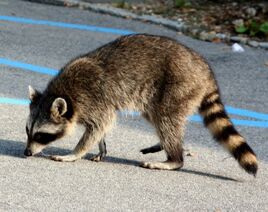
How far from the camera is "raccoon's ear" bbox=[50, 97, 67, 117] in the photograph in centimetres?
687

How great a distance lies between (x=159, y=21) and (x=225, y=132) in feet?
18.4

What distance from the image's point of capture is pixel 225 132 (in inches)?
271

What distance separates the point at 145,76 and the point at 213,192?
1132 mm

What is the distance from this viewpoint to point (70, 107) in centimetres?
699

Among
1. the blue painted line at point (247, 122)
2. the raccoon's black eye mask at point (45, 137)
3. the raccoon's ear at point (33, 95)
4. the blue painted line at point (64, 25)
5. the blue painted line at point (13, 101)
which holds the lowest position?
the blue painted line at point (64, 25)

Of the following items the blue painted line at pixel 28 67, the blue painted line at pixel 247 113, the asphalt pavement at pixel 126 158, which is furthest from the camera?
the blue painted line at pixel 28 67

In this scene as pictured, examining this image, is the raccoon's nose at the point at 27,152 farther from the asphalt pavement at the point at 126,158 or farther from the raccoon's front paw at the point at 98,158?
the raccoon's front paw at the point at 98,158

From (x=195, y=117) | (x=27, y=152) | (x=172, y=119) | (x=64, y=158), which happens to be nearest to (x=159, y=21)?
(x=195, y=117)

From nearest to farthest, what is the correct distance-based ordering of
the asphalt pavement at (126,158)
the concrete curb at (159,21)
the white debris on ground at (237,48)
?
the asphalt pavement at (126,158) → the white debris on ground at (237,48) → the concrete curb at (159,21)

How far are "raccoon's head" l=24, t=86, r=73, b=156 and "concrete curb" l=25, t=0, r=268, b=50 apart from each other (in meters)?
4.84

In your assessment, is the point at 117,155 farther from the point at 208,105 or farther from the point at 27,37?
the point at 27,37

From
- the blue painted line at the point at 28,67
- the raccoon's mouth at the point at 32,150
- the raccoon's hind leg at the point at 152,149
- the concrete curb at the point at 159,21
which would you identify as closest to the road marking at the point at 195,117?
the blue painted line at the point at 28,67

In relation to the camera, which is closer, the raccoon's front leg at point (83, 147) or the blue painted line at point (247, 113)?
the raccoon's front leg at point (83, 147)

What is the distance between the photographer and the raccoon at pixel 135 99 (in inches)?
272
